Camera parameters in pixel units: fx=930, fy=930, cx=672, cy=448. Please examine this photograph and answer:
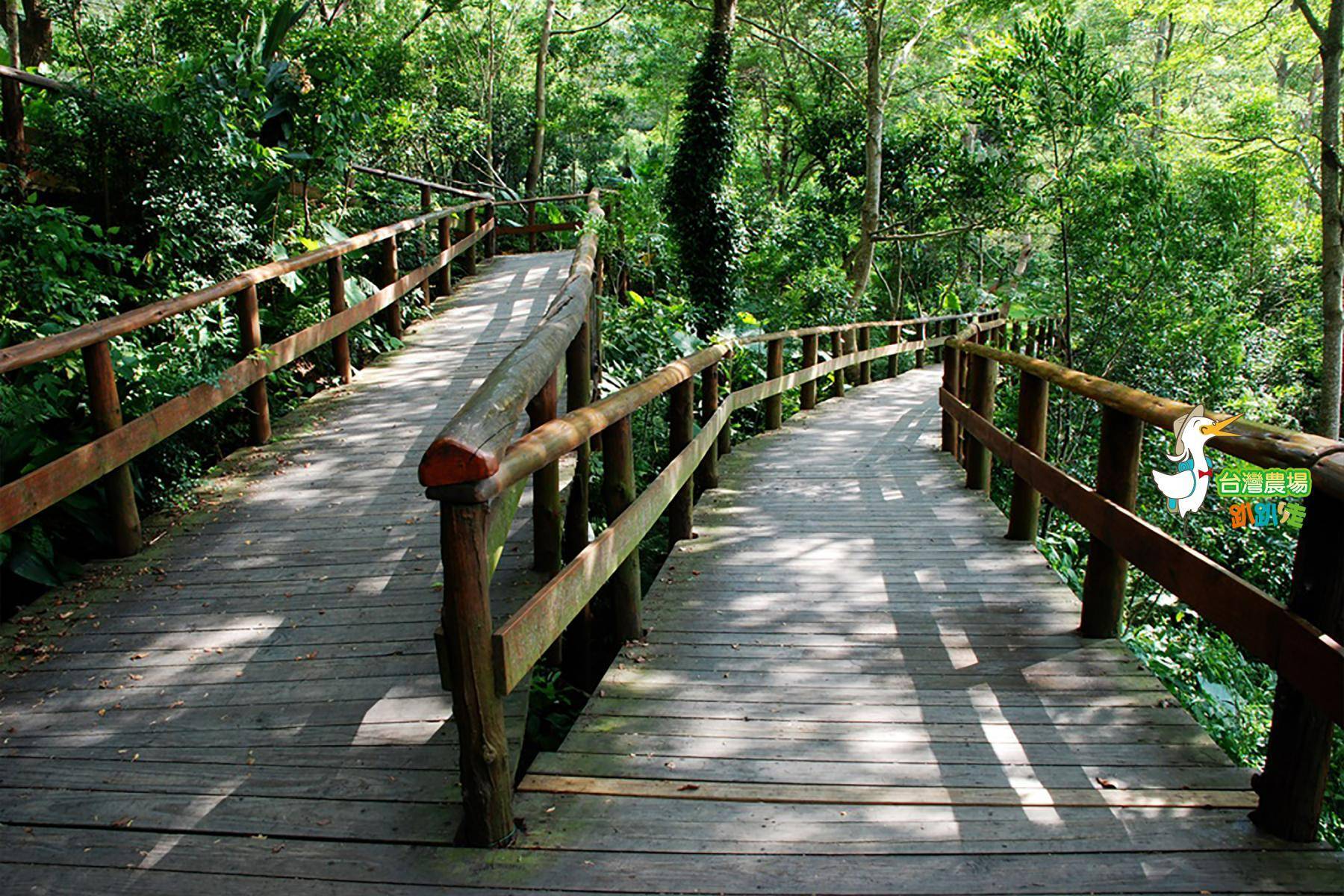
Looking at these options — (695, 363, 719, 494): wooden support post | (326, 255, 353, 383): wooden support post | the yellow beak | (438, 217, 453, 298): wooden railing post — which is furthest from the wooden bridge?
(438, 217, 453, 298): wooden railing post

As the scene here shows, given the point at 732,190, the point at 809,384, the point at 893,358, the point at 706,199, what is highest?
the point at 732,190

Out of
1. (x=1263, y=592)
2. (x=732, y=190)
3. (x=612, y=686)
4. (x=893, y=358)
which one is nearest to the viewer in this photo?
(x=1263, y=592)

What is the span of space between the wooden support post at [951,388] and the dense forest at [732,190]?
1.40 m

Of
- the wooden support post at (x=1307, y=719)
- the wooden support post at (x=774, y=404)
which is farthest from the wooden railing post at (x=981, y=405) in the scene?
the wooden support post at (x=1307, y=719)

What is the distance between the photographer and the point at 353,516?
457 cm

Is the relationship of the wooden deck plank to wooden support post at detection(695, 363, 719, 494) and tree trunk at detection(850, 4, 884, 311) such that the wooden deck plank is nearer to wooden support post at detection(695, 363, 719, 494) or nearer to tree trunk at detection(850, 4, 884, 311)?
wooden support post at detection(695, 363, 719, 494)

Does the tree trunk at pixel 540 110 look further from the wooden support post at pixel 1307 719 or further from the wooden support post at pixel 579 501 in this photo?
the wooden support post at pixel 1307 719

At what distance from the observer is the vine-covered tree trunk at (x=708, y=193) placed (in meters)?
16.3

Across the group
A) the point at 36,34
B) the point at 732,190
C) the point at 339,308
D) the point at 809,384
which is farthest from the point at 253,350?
the point at 732,190

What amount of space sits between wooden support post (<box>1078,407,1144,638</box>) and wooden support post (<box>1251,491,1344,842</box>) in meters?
1.10

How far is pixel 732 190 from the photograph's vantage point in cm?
1714

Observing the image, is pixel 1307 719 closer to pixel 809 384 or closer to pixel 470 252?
pixel 809 384

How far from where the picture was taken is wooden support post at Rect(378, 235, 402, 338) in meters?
8.59

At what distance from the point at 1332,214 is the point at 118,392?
1452 centimetres
